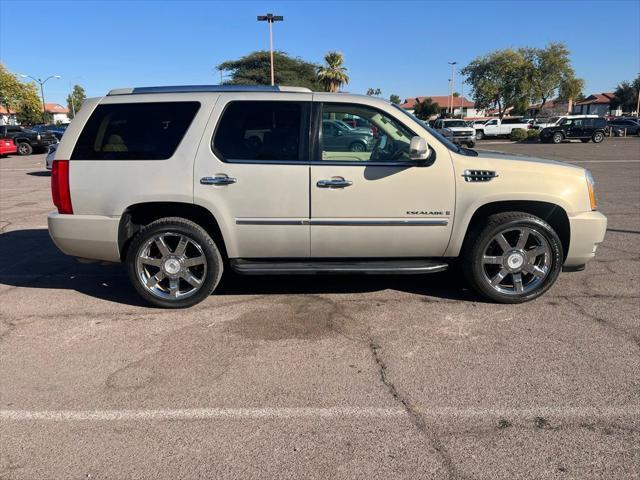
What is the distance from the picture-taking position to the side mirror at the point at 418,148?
419 centimetres

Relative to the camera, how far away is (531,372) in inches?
137

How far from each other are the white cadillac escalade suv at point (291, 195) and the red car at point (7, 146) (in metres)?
25.4

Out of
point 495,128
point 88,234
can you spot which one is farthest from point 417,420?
point 495,128

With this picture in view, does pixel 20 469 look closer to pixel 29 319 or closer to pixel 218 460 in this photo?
pixel 218 460

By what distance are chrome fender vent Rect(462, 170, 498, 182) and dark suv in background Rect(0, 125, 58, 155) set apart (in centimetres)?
2748

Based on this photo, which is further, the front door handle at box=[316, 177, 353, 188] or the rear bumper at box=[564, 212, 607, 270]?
the rear bumper at box=[564, 212, 607, 270]

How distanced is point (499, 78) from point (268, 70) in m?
31.4

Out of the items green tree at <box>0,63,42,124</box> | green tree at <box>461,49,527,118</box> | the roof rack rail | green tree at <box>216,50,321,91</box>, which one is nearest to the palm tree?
green tree at <box>216,50,321,91</box>

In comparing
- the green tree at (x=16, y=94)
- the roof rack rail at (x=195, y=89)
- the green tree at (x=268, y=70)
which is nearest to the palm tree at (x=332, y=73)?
the green tree at (x=268, y=70)

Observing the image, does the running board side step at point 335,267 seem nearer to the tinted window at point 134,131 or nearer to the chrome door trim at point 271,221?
the chrome door trim at point 271,221

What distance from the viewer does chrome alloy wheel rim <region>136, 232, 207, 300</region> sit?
463 centimetres

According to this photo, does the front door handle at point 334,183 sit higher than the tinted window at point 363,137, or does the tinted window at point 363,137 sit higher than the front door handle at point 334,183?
the tinted window at point 363,137

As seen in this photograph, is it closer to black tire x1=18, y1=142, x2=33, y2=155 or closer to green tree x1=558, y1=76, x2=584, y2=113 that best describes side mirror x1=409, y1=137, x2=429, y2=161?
black tire x1=18, y1=142, x2=33, y2=155

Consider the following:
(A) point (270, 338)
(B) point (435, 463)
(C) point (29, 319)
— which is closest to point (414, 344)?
(A) point (270, 338)
